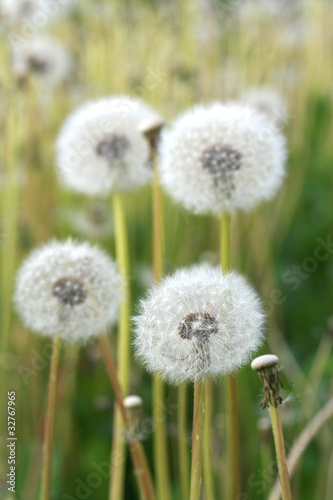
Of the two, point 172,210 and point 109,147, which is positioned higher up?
point 172,210

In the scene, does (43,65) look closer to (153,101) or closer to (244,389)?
(153,101)

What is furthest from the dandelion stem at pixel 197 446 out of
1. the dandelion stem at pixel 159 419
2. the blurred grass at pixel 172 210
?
the blurred grass at pixel 172 210

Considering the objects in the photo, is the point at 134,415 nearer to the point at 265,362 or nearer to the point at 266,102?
the point at 265,362

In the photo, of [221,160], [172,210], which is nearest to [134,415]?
[221,160]

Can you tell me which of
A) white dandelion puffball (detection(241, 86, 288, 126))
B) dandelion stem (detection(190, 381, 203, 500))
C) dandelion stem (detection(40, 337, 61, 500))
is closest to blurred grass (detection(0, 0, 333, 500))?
white dandelion puffball (detection(241, 86, 288, 126))

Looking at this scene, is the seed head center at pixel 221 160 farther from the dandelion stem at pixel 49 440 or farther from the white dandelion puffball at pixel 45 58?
the white dandelion puffball at pixel 45 58
